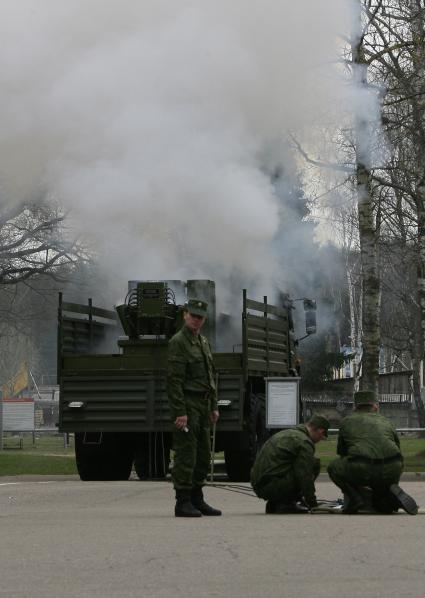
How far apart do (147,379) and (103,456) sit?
164 centimetres

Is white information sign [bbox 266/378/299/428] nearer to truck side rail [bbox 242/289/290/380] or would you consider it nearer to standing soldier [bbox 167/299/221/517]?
truck side rail [bbox 242/289/290/380]

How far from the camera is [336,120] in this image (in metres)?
22.1

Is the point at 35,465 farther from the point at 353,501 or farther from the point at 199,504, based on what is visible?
the point at 353,501

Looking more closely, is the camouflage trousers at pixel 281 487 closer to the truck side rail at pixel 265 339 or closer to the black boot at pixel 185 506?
the black boot at pixel 185 506

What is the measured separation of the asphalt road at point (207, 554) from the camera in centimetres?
700

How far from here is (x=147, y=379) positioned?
1728 centimetres

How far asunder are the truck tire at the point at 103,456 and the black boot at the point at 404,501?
6.85 m

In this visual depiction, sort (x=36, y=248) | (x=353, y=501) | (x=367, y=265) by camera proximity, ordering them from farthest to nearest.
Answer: (x=36, y=248)
(x=367, y=265)
(x=353, y=501)

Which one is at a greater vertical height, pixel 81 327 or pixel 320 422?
pixel 81 327

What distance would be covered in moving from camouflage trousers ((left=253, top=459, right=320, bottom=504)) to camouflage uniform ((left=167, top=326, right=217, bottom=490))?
1.71 ft

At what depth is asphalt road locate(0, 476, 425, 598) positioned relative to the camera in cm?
700

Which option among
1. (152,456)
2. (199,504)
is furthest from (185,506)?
(152,456)

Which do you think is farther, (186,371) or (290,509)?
(290,509)

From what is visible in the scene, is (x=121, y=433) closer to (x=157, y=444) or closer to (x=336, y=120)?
(x=157, y=444)
